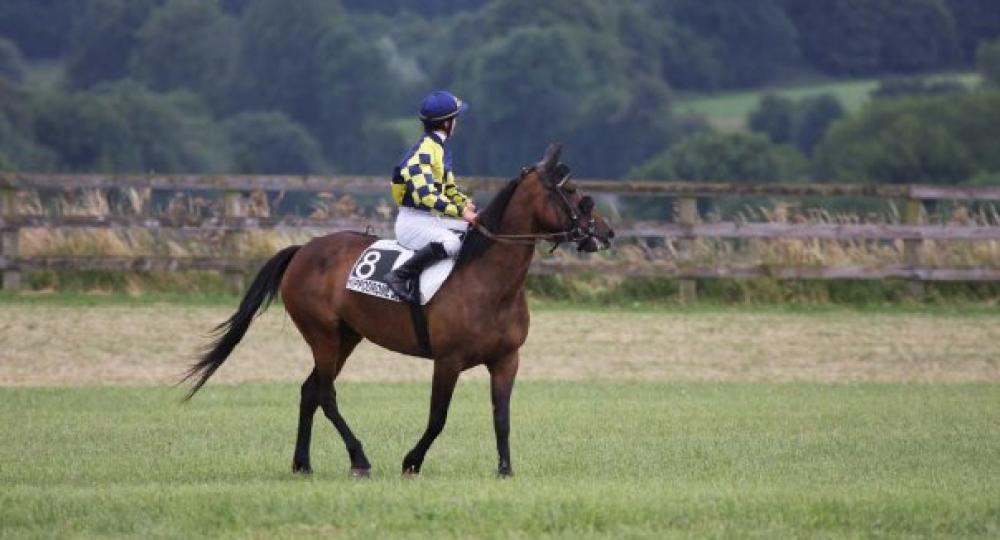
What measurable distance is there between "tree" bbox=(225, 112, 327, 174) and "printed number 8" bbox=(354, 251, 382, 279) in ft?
254

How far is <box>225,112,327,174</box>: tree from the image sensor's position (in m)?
91.9

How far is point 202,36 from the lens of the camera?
11469 cm

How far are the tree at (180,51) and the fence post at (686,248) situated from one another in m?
89.5

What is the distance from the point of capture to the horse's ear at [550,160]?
12.3m

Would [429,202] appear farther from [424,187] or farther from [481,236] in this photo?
[481,236]

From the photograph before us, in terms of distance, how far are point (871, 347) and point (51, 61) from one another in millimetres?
104726

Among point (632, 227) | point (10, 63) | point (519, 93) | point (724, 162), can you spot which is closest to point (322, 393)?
point (632, 227)

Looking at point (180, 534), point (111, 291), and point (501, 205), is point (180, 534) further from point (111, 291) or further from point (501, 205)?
point (111, 291)

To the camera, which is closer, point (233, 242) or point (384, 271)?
point (384, 271)

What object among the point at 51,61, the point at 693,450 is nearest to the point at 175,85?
the point at 51,61

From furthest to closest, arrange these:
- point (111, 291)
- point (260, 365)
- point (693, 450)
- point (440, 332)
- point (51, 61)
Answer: point (51, 61) < point (111, 291) < point (260, 365) < point (693, 450) < point (440, 332)

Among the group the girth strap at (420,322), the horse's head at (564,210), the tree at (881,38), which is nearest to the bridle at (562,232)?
the horse's head at (564,210)

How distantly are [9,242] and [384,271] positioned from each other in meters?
13.4

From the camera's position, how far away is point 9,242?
2492cm
